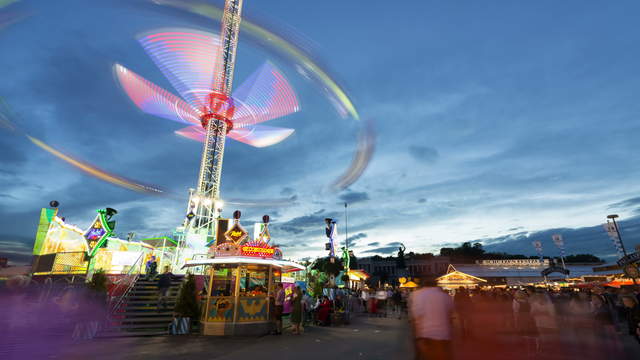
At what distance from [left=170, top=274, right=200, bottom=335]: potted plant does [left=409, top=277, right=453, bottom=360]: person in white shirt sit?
1221 centimetres

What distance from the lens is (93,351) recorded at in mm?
9898

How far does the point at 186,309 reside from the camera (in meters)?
14.1

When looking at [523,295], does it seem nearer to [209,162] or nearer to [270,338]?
[270,338]

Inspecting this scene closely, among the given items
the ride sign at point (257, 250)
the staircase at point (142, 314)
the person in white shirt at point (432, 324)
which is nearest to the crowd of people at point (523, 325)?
the person in white shirt at point (432, 324)

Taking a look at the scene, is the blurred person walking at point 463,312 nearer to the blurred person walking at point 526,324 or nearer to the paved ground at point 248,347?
the blurred person walking at point 526,324

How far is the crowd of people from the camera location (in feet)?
14.7

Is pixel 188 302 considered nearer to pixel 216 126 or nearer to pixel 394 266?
pixel 216 126

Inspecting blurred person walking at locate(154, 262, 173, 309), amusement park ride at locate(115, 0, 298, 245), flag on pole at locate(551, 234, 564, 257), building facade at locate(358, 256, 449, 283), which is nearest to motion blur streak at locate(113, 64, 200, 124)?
amusement park ride at locate(115, 0, 298, 245)

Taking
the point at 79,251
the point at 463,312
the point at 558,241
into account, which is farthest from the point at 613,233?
the point at 79,251

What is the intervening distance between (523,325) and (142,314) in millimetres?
15236

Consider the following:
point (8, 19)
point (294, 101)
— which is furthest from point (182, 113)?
point (8, 19)

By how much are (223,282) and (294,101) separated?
77.1 ft

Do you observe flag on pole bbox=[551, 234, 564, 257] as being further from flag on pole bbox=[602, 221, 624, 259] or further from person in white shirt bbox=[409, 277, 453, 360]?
person in white shirt bbox=[409, 277, 453, 360]

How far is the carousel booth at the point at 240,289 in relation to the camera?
43.7 feet
